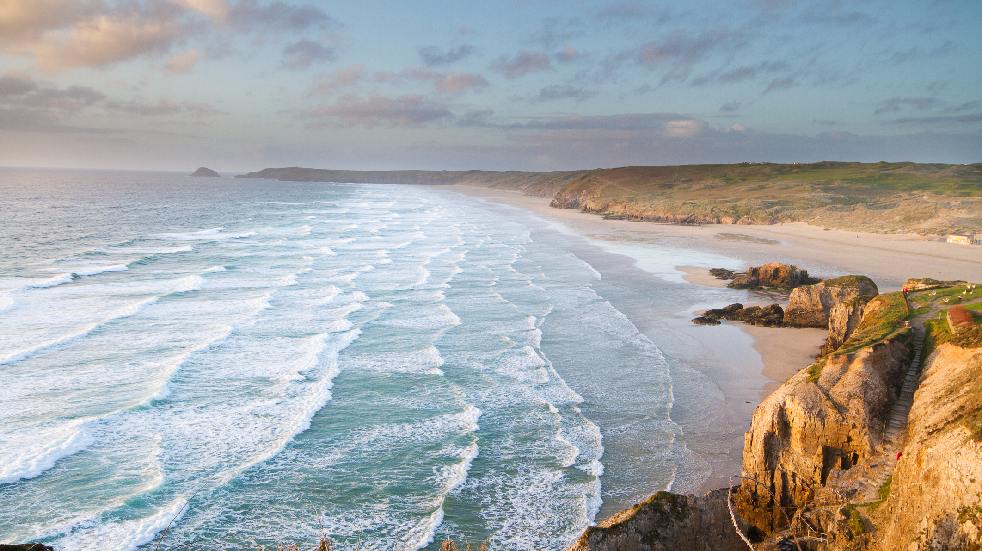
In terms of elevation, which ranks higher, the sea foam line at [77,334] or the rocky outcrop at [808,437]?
the rocky outcrop at [808,437]

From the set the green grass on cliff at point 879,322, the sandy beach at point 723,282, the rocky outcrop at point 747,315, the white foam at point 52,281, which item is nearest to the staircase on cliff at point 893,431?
the green grass on cliff at point 879,322

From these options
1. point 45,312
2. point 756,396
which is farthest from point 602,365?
point 45,312

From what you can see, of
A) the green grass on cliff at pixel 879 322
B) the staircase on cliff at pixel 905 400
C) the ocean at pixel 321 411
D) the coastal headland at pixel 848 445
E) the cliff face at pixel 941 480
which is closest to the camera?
the cliff face at pixel 941 480

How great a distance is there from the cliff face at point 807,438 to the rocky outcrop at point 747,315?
14913mm

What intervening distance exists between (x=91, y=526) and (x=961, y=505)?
1450 centimetres

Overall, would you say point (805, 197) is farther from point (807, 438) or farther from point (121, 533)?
point (121, 533)

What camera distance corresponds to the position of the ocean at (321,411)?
1270cm

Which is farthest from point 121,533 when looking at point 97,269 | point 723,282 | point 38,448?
point 723,282

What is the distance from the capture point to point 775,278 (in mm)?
35625

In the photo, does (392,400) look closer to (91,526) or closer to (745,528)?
(91,526)

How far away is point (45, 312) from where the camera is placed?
27922 millimetres

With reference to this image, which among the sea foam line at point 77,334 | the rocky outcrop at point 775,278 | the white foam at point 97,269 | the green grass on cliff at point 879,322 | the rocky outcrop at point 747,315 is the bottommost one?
the sea foam line at point 77,334

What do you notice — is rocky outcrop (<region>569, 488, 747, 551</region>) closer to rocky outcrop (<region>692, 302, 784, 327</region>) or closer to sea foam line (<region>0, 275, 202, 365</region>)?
rocky outcrop (<region>692, 302, 784, 327</region>)

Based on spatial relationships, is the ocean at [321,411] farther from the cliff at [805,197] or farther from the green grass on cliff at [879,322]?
the cliff at [805,197]
